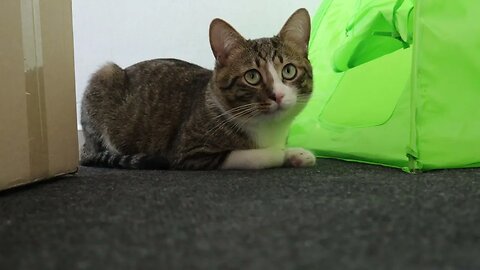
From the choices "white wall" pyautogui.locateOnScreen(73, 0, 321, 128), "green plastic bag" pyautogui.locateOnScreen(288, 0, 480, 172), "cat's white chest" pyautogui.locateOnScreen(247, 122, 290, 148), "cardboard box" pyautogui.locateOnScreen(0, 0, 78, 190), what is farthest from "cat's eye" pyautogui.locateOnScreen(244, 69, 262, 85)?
"white wall" pyautogui.locateOnScreen(73, 0, 321, 128)

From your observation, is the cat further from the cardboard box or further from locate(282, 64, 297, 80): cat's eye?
the cardboard box

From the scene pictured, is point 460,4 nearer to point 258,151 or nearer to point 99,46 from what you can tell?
point 258,151

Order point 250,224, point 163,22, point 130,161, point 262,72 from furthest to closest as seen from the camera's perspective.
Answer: point 163,22 < point 130,161 < point 262,72 < point 250,224

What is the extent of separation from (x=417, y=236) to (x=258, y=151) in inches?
29.5

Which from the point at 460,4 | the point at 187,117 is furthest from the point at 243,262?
the point at 187,117

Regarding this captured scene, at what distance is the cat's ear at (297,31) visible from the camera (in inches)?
54.4

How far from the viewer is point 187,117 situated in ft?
4.98

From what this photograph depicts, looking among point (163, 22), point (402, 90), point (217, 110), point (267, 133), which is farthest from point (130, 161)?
point (163, 22)

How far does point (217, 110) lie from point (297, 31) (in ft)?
0.97

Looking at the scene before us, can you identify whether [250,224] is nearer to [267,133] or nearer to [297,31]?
[267,133]

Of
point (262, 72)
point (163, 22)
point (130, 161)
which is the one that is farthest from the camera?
point (163, 22)

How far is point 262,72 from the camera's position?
1.30 meters

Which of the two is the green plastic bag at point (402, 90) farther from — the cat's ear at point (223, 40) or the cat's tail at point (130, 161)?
the cat's tail at point (130, 161)

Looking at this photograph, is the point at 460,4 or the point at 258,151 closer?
the point at 460,4
